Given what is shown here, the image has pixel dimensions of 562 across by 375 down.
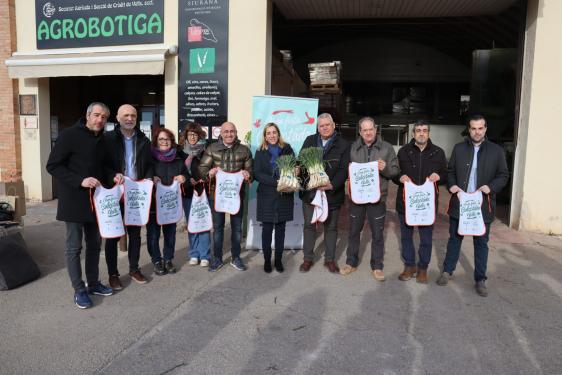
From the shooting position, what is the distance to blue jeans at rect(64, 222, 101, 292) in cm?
383

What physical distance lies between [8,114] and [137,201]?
630 centimetres

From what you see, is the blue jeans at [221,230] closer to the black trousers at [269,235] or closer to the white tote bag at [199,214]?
the white tote bag at [199,214]

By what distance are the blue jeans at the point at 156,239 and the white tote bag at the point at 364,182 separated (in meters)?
2.08

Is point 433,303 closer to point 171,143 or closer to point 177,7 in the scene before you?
point 171,143

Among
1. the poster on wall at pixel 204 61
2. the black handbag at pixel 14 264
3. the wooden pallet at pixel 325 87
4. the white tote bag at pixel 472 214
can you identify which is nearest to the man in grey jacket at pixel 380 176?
the white tote bag at pixel 472 214

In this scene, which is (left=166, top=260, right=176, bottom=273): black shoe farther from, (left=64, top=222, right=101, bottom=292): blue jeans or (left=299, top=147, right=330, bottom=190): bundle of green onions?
(left=299, top=147, right=330, bottom=190): bundle of green onions

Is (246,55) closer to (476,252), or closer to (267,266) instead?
(267,266)

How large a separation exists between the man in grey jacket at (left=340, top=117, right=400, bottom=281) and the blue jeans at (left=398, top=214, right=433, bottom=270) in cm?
24

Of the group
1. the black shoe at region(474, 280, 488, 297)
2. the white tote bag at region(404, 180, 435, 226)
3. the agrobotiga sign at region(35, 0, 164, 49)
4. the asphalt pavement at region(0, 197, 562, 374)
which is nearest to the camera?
the asphalt pavement at region(0, 197, 562, 374)

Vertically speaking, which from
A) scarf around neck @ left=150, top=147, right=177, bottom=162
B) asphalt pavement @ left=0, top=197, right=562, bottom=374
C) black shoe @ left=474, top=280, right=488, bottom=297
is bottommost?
asphalt pavement @ left=0, top=197, right=562, bottom=374

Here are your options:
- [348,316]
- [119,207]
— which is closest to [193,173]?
[119,207]

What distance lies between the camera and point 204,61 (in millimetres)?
7484

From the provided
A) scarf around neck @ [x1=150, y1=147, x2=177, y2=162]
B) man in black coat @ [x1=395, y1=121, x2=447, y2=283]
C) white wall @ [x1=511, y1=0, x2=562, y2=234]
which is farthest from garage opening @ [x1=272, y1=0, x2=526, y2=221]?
scarf around neck @ [x1=150, y1=147, x2=177, y2=162]

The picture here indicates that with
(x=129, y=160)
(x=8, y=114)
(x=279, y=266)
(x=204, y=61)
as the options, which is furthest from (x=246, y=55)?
(x=8, y=114)
